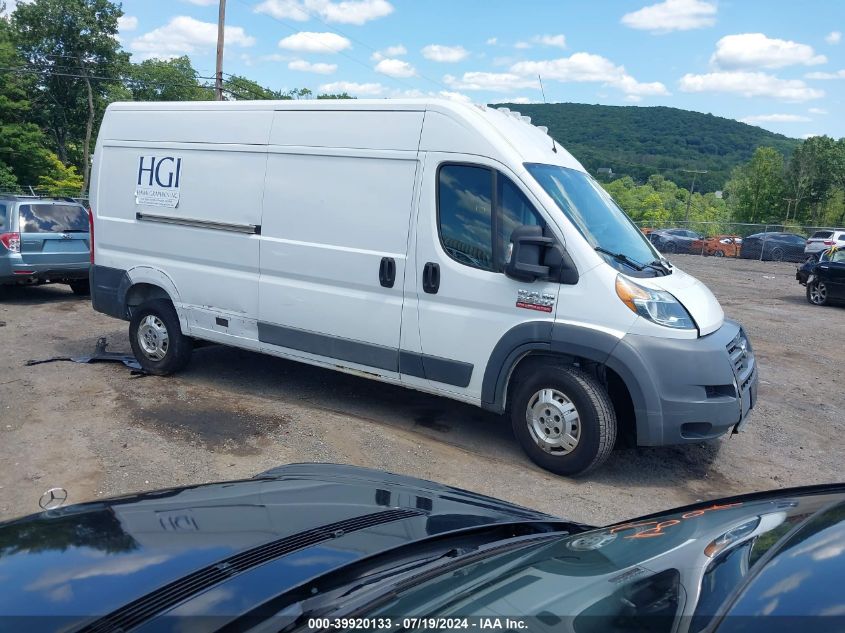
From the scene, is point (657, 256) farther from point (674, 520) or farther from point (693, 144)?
point (693, 144)

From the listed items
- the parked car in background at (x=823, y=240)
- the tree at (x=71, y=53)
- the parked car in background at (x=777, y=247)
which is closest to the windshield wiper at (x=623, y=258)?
the parked car in background at (x=823, y=240)

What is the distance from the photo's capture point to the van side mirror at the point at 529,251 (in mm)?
4918

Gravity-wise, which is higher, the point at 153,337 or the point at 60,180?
the point at 60,180

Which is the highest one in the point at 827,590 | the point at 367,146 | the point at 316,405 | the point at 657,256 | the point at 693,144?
the point at 693,144

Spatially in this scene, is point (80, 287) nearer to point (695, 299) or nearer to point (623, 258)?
point (623, 258)

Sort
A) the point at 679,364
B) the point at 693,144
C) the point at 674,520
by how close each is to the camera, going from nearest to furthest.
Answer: the point at 674,520 < the point at 679,364 < the point at 693,144

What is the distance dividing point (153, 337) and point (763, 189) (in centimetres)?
7199

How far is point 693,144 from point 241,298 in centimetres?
11915

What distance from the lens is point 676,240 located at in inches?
1565

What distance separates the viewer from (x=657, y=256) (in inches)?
226

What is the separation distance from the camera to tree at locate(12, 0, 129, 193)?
148 feet

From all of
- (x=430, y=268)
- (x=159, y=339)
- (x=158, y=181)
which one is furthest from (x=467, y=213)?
(x=159, y=339)

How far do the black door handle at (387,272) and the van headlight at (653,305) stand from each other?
1.76 m

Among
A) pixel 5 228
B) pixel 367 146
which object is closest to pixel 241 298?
pixel 367 146
